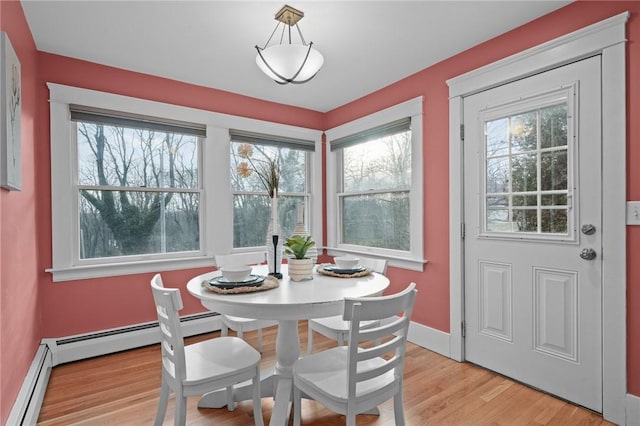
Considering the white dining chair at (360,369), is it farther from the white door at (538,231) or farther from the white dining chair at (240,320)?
the white door at (538,231)

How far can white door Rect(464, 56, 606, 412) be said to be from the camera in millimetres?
2037

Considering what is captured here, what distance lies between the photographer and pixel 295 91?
3.56m

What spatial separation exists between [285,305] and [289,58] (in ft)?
4.72

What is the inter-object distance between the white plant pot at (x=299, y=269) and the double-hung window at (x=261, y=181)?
70.0 inches

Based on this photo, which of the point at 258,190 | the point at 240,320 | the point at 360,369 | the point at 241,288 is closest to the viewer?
the point at 360,369

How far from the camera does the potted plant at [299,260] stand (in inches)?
81.0

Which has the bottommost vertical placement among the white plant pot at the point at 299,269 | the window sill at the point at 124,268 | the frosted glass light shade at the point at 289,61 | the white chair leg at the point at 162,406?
the white chair leg at the point at 162,406

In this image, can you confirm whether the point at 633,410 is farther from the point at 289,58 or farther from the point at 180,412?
the point at 289,58

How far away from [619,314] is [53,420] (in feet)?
10.8

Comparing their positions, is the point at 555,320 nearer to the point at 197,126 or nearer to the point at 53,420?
the point at 53,420

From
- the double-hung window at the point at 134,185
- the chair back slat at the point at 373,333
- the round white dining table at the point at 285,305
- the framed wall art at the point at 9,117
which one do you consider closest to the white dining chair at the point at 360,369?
the chair back slat at the point at 373,333

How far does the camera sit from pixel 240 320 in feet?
7.64

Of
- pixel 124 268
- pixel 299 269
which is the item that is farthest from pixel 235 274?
pixel 124 268

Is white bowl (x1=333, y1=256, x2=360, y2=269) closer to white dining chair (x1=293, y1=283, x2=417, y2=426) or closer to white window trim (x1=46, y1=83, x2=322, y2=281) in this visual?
white dining chair (x1=293, y1=283, x2=417, y2=426)
